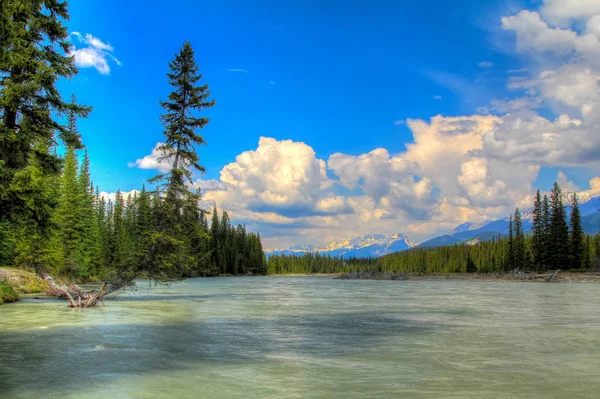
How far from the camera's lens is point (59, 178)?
4072 centimetres

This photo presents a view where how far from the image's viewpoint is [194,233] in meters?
32.6

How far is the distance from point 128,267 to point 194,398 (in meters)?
23.8

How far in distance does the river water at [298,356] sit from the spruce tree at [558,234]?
249ft

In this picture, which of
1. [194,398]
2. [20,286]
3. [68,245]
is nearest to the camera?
[194,398]

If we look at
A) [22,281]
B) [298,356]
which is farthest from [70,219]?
[298,356]

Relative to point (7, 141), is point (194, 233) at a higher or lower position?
lower

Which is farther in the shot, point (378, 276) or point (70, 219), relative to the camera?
point (378, 276)

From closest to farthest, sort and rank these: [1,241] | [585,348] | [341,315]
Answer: [585,348], [341,315], [1,241]

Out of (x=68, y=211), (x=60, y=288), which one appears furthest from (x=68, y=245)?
(x=60, y=288)

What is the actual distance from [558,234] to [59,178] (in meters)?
90.9

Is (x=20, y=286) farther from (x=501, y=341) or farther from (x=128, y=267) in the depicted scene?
(x=501, y=341)

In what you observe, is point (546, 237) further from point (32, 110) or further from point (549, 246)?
point (32, 110)

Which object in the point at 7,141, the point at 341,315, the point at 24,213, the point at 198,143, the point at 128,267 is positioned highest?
the point at 198,143

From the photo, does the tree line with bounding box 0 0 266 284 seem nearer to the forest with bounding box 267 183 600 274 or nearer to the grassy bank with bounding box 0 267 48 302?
the grassy bank with bounding box 0 267 48 302
